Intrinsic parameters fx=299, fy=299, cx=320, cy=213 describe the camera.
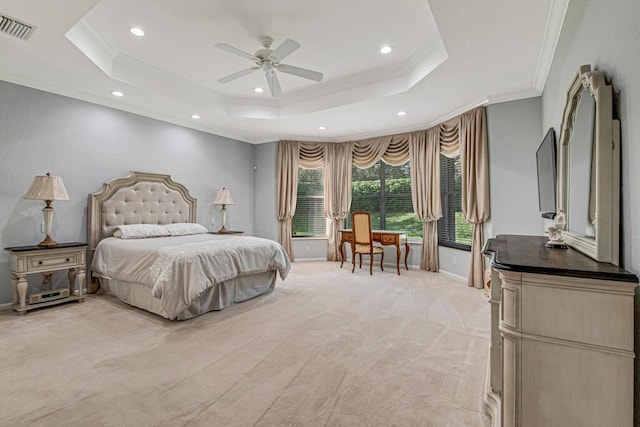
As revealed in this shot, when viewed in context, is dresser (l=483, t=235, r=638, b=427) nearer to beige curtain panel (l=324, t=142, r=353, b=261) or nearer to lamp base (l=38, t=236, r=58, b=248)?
lamp base (l=38, t=236, r=58, b=248)

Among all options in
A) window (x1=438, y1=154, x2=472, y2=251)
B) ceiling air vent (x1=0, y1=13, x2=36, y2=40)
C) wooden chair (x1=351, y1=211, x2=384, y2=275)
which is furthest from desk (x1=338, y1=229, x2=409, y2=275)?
ceiling air vent (x1=0, y1=13, x2=36, y2=40)

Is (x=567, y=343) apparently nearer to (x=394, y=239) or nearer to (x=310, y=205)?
(x=394, y=239)

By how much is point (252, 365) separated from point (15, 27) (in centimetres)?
336

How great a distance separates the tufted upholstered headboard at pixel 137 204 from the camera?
401cm

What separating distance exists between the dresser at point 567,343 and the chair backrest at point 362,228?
380 cm

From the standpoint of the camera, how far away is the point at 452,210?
507 cm

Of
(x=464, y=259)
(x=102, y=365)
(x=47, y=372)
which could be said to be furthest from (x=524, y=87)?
(x=47, y=372)

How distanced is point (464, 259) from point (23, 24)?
565 centimetres

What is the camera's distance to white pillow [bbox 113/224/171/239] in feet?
13.0

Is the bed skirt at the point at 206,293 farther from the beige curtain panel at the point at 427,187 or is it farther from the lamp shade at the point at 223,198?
the beige curtain panel at the point at 427,187

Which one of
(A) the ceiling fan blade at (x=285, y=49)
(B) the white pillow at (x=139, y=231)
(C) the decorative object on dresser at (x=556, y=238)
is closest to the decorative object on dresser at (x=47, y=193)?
(B) the white pillow at (x=139, y=231)

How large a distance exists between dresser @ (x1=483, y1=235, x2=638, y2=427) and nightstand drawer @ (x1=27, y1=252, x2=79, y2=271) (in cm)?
425

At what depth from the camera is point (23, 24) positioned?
8.11 feet

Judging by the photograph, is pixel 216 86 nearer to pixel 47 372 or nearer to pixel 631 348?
pixel 47 372
